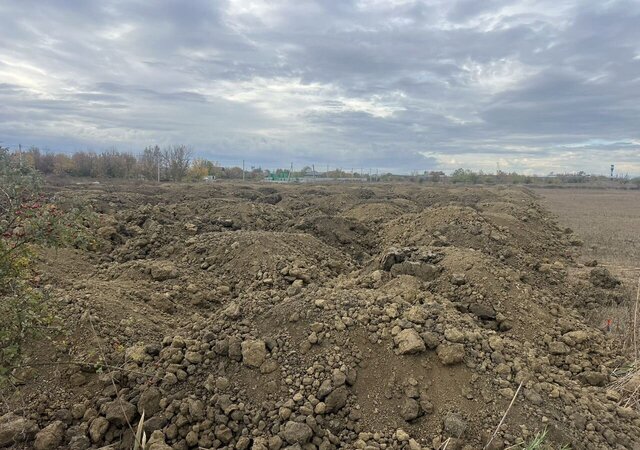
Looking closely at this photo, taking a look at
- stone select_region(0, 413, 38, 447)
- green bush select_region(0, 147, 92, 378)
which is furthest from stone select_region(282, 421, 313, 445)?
stone select_region(0, 413, 38, 447)

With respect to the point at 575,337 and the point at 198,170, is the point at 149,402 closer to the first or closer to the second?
the point at 575,337

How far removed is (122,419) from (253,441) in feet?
3.71

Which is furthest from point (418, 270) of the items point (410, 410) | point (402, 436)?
point (402, 436)

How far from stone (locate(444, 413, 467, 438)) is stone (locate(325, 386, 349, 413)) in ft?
2.65

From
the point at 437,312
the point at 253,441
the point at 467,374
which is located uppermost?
the point at 437,312

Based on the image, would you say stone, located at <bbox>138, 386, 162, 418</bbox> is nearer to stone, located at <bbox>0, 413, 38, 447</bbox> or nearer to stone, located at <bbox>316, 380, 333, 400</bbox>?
stone, located at <bbox>0, 413, 38, 447</bbox>

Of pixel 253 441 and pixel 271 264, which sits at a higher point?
pixel 271 264

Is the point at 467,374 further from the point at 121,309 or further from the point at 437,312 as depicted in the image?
the point at 121,309

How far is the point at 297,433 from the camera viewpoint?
11.6ft

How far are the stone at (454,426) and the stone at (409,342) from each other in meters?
0.65

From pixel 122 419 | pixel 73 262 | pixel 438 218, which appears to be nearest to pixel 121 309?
pixel 122 419

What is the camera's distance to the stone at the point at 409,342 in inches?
165

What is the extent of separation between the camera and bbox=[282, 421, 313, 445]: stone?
11.6 ft

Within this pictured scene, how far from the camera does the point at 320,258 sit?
898 cm
